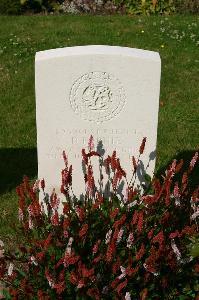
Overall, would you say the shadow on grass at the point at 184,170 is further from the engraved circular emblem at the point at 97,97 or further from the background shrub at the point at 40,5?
the background shrub at the point at 40,5

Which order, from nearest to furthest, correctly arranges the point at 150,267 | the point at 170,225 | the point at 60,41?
1. the point at 150,267
2. the point at 170,225
3. the point at 60,41

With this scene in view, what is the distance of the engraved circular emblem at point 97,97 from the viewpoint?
4.25 metres

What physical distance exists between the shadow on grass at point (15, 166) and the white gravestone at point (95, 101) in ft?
4.50

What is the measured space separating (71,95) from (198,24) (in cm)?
746

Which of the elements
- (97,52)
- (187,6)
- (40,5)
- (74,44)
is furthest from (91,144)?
(40,5)

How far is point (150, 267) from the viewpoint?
3355 millimetres

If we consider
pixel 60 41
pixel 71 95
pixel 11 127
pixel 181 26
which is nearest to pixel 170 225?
pixel 71 95

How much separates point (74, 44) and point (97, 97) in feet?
19.1

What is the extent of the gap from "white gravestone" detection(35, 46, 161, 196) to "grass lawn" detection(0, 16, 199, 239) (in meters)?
1.21

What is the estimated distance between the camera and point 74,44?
32.6 ft

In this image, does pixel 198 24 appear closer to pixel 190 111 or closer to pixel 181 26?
pixel 181 26

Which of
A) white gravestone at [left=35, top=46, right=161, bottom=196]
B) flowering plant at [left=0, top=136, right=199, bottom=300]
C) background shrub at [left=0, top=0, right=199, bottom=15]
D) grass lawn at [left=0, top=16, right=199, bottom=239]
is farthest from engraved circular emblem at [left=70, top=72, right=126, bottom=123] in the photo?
background shrub at [left=0, top=0, right=199, bottom=15]

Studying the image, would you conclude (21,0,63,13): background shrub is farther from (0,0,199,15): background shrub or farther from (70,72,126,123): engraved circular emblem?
(70,72,126,123): engraved circular emblem

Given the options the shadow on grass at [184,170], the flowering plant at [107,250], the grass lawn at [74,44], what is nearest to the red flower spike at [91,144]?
the flowering plant at [107,250]
